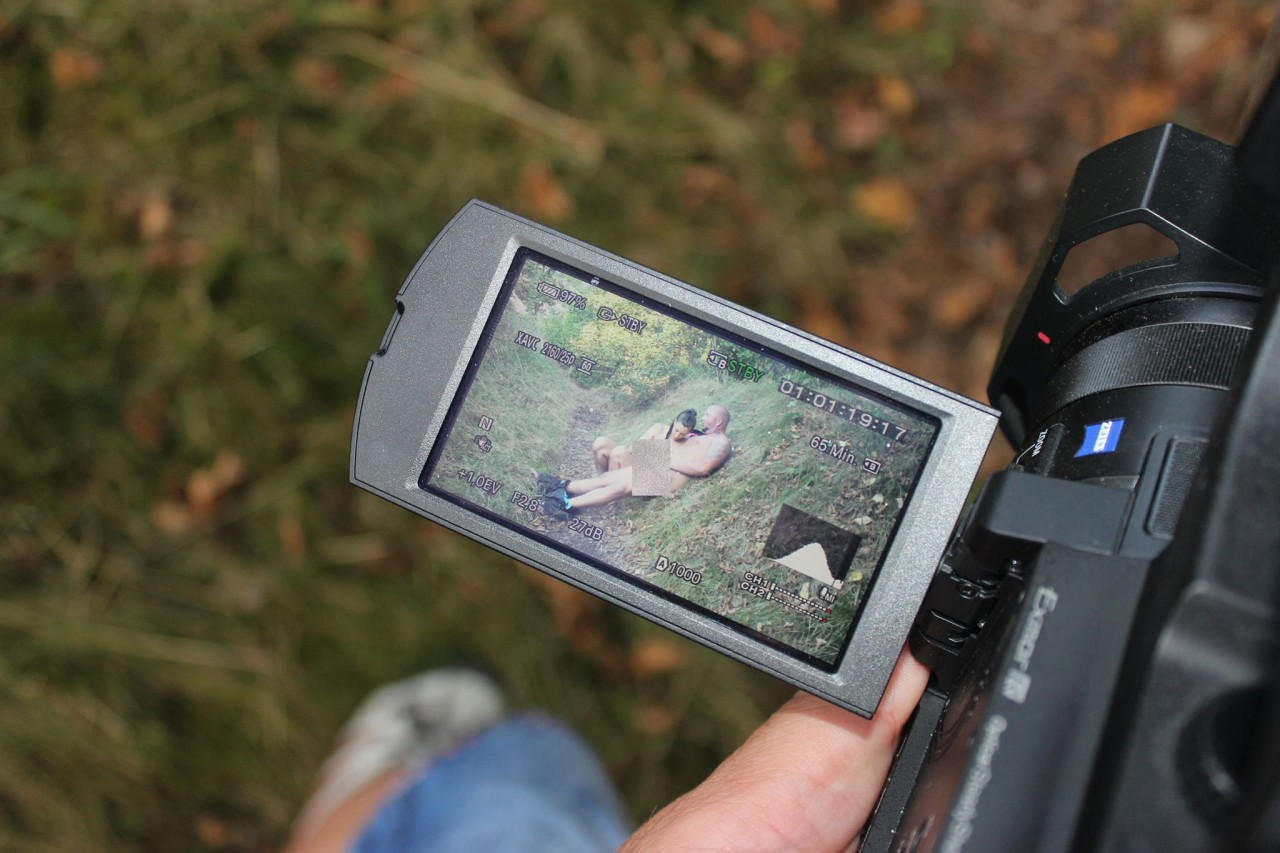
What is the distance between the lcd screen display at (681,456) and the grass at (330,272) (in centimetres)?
106

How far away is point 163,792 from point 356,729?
0.43 meters

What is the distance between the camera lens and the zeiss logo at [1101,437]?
1.05 metres

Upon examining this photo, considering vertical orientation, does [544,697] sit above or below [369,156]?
below

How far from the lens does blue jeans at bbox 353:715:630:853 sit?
201cm

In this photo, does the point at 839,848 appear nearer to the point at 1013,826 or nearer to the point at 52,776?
the point at 1013,826

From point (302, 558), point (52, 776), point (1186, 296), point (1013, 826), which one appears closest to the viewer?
point (1013, 826)

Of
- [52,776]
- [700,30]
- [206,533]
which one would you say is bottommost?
[52,776]

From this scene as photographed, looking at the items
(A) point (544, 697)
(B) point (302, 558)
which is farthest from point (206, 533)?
(A) point (544, 697)

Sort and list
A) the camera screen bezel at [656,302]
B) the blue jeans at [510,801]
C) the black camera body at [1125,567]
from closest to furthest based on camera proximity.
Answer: the black camera body at [1125,567], the camera screen bezel at [656,302], the blue jeans at [510,801]

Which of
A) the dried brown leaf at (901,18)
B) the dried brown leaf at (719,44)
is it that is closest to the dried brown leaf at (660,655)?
the dried brown leaf at (719,44)

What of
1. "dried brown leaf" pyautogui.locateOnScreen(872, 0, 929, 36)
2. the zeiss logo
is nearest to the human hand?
the zeiss logo

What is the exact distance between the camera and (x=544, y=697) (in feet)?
7.45

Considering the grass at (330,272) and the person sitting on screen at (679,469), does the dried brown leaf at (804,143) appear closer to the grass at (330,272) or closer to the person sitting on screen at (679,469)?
the grass at (330,272)

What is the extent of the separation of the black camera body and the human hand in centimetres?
8
